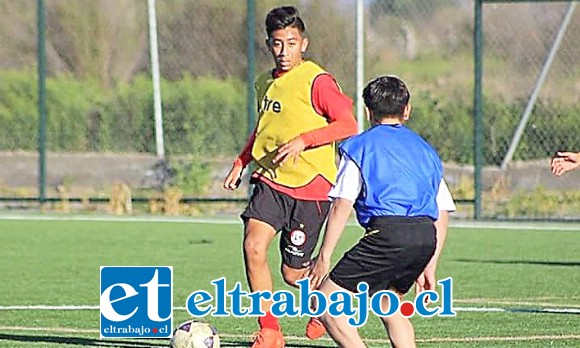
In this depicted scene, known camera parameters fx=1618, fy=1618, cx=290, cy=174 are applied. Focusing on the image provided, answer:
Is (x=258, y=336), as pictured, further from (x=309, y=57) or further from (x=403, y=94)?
(x=309, y=57)

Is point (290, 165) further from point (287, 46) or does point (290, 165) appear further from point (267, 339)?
point (267, 339)

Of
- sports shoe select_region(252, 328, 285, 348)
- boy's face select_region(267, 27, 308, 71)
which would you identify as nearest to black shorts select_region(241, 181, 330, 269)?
sports shoe select_region(252, 328, 285, 348)

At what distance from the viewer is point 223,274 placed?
13523 mm

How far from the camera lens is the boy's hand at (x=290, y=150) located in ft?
27.9

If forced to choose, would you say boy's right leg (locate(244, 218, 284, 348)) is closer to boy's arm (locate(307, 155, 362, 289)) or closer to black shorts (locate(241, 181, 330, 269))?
black shorts (locate(241, 181, 330, 269))

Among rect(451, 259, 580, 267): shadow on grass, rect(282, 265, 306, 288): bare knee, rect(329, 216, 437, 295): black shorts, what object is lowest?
rect(451, 259, 580, 267): shadow on grass

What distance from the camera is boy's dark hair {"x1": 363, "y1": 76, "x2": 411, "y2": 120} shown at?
24.3ft

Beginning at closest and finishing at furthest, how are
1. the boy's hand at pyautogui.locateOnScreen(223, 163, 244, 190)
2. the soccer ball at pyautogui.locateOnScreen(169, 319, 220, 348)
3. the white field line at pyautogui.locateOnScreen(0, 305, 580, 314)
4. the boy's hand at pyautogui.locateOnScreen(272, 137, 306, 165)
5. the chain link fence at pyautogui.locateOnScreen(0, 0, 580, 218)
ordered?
1. the soccer ball at pyautogui.locateOnScreen(169, 319, 220, 348)
2. the boy's hand at pyautogui.locateOnScreen(272, 137, 306, 165)
3. the boy's hand at pyautogui.locateOnScreen(223, 163, 244, 190)
4. the white field line at pyautogui.locateOnScreen(0, 305, 580, 314)
5. the chain link fence at pyautogui.locateOnScreen(0, 0, 580, 218)

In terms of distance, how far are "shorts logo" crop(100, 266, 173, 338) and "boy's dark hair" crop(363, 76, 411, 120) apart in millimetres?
2819

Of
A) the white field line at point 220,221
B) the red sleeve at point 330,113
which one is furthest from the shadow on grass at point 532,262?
the red sleeve at point 330,113

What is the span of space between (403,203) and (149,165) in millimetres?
15373

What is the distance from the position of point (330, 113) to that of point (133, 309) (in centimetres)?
175

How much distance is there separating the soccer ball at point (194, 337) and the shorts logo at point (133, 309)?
1.50m

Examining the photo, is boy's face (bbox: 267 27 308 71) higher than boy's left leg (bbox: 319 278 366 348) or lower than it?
higher
